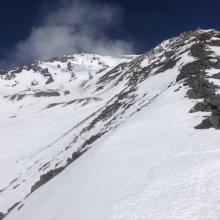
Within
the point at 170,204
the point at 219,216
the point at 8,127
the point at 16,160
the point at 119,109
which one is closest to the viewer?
the point at 219,216

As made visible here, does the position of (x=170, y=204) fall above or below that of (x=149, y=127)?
below

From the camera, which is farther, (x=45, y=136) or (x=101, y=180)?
(x=45, y=136)

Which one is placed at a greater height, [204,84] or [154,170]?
[204,84]

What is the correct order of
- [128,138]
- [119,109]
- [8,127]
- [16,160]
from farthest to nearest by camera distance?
1. [8,127]
2. [16,160]
3. [119,109]
4. [128,138]

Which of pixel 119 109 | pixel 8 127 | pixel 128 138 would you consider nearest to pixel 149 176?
pixel 128 138

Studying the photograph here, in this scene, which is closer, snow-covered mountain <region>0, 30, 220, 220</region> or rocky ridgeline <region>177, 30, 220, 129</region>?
snow-covered mountain <region>0, 30, 220, 220</region>

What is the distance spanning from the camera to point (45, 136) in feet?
275

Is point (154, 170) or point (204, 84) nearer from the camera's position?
point (154, 170)

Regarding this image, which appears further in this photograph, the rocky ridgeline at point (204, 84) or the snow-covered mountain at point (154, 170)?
the rocky ridgeline at point (204, 84)

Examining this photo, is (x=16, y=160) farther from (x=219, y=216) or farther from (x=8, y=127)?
(x=219, y=216)

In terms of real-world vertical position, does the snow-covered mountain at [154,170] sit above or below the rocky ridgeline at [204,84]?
below

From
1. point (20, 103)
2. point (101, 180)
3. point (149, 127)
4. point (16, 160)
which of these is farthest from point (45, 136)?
point (20, 103)

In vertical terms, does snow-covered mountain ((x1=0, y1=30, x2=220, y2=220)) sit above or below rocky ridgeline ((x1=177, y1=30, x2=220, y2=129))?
below

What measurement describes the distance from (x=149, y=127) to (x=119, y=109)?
2323cm
